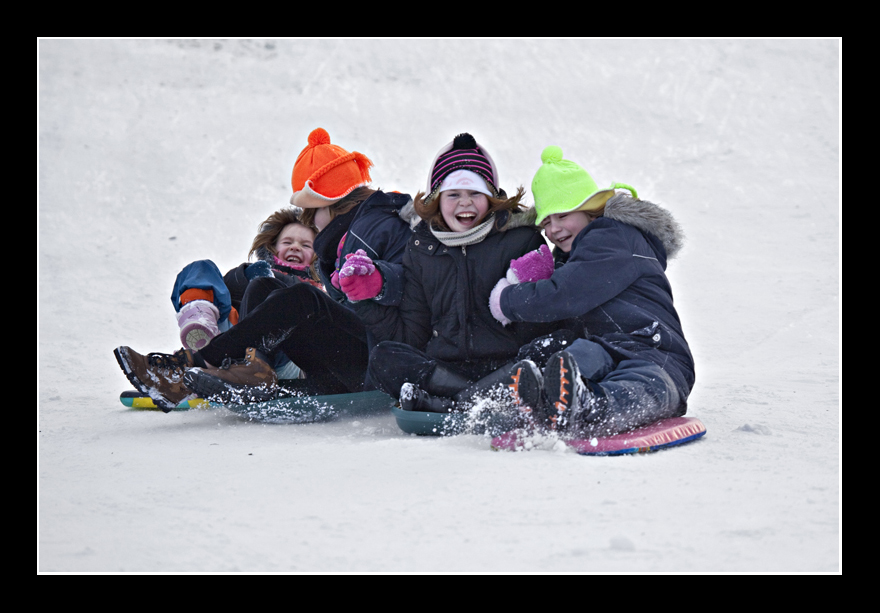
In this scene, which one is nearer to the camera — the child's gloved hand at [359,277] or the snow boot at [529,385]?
the snow boot at [529,385]

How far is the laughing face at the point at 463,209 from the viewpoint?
8.67 ft

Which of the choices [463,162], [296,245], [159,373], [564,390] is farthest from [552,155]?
[159,373]

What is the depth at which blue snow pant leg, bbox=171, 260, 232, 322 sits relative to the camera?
3.17 m

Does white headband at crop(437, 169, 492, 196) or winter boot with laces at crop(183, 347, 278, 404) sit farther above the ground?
white headband at crop(437, 169, 492, 196)

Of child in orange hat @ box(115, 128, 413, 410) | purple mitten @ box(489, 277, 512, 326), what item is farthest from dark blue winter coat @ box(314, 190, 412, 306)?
purple mitten @ box(489, 277, 512, 326)

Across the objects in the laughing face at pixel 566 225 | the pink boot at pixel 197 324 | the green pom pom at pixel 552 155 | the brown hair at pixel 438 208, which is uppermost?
the green pom pom at pixel 552 155

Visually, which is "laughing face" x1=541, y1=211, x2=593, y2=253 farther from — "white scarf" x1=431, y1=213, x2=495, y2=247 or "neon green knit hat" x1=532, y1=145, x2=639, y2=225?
"white scarf" x1=431, y1=213, x2=495, y2=247

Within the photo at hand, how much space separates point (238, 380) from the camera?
9.30ft

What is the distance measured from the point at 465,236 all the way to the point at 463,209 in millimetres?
92

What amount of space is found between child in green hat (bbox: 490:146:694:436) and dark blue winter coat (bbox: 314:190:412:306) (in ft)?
1.14

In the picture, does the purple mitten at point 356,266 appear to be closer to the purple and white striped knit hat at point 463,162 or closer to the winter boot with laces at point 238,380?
the purple and white striped knit hat at point 463,162

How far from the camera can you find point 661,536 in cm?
151

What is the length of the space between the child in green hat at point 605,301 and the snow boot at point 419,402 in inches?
12.3

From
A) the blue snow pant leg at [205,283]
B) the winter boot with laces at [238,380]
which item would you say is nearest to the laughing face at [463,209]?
the winter boot with laces at [238,380]
